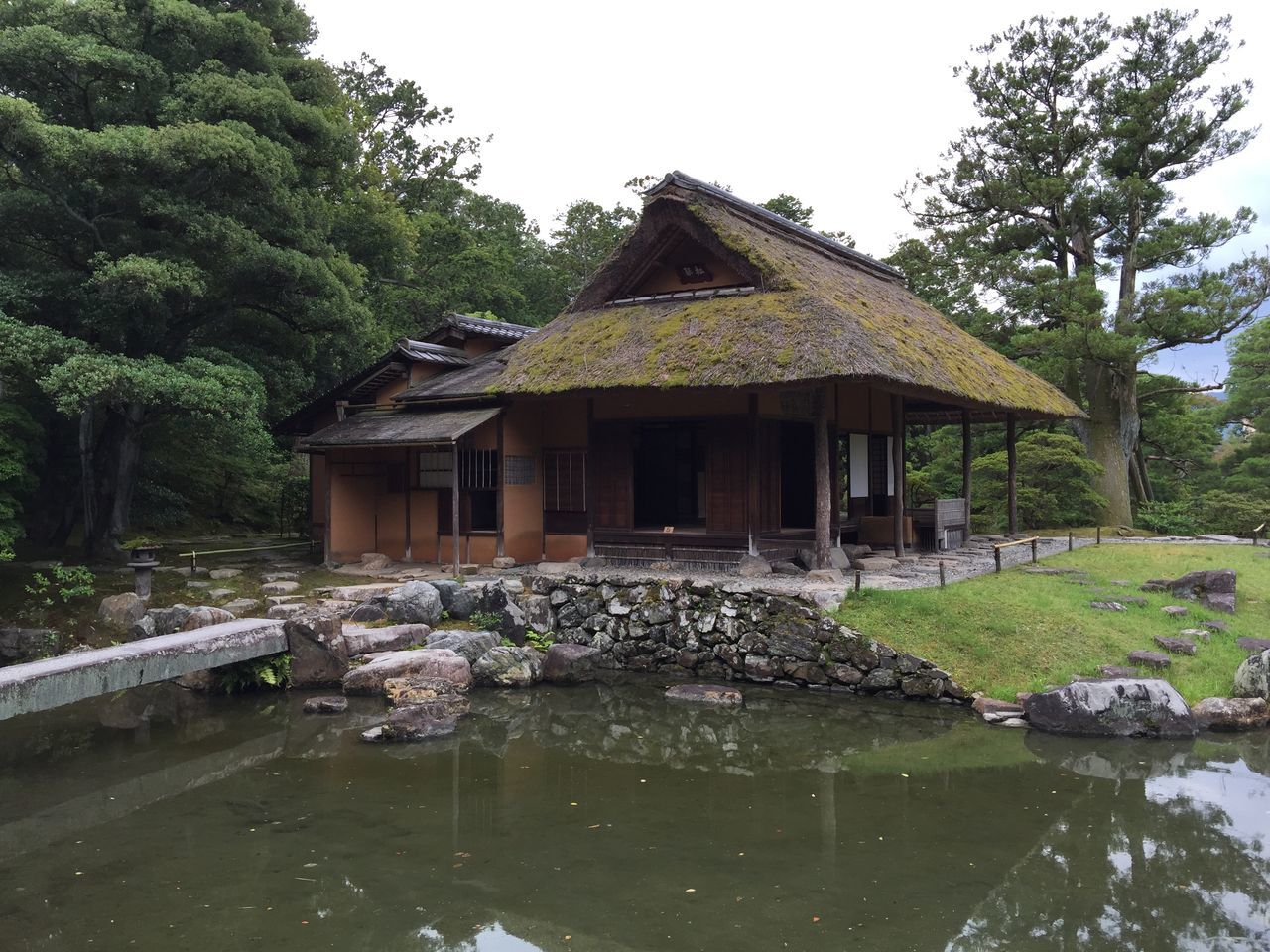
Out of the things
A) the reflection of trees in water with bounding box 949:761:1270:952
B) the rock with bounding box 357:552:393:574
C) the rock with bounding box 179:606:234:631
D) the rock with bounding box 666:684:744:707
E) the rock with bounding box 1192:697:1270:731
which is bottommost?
the reflection of trees in water with bounding box 949:761:1270:952

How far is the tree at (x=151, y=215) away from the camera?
1287 cm

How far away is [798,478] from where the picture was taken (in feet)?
53.7

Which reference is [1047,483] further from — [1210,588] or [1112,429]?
[1210,588]

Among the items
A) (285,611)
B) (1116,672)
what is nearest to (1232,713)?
(1116,672)

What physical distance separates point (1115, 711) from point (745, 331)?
6828 mm

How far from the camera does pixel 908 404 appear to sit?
18.9 meters

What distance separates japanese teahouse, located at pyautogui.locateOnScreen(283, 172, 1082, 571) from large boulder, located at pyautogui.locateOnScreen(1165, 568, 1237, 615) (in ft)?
13.0

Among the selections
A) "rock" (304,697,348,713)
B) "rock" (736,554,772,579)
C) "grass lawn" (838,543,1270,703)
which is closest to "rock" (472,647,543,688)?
"rock" (304,697,348,713)

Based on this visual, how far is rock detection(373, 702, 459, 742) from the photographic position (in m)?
9.12

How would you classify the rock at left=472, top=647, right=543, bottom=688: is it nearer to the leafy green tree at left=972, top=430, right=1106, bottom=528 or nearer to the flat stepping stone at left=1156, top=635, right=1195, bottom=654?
the flat stepping stone at left=1156, top=635, right=1195, bottom=654

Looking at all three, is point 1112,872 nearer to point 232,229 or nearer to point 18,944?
point 18,944

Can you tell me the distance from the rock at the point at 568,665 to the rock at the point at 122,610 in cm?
569

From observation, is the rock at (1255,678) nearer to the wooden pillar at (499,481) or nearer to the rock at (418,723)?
the rock at (418,723)

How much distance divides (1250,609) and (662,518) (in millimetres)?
9212
